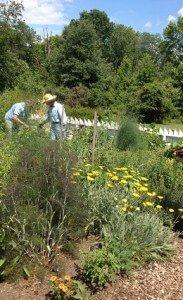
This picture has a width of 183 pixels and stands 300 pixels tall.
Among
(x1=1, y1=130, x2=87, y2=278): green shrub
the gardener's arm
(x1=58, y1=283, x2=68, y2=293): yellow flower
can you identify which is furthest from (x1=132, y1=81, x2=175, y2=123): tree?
(x1=58, y1=283, x2=68, y2=293): yellow flower

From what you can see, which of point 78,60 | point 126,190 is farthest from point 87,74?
point 126,190

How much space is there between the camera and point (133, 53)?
7369 cm

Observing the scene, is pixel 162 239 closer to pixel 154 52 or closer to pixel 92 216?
pixel 92 216

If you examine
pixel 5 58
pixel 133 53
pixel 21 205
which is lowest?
pixel 21 205

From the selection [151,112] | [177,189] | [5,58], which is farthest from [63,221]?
[151,112]

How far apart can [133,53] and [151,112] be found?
4552 centimetres

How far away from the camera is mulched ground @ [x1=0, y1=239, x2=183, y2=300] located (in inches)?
148

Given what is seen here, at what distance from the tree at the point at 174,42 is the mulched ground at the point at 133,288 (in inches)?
2124

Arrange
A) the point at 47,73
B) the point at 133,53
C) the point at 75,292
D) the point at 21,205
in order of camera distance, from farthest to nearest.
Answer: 1. the point at 133,53
2. the point at 47,73
3. the point at 21,205
4. the point at 75,292

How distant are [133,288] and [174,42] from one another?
5599 centimetres

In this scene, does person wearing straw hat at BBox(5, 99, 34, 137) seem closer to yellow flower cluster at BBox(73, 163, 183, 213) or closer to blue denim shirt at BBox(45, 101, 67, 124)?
→ blue denim shirt at BBox(45, 101, 67, 124)

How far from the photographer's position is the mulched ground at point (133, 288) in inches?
148

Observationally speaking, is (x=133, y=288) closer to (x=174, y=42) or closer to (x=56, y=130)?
(x=56, y=130)

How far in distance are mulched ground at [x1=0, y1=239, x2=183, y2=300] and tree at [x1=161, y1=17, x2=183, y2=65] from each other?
5396cm
